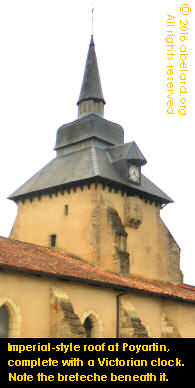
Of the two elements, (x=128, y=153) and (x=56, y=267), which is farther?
(x=128, y=153)

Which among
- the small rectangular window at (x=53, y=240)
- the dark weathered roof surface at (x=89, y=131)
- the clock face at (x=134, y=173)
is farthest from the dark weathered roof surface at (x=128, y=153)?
the small rectangular window at (x=53, y=240)

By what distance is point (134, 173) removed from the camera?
3712cm

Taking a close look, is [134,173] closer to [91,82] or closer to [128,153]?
[128,153]

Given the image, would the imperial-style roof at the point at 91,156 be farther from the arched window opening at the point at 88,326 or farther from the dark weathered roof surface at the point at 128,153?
the arched window opening at the point at 88,326

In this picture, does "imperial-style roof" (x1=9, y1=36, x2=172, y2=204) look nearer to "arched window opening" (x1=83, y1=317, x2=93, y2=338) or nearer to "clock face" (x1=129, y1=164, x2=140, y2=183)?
"clock face" (x1=129, y1=164, x2=140, y2=183)

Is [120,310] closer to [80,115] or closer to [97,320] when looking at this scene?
[97,320]

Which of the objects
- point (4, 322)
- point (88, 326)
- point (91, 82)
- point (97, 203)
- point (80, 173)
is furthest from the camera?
point (91, 82)

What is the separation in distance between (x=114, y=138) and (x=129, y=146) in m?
2.69

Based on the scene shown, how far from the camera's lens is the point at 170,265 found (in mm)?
38906

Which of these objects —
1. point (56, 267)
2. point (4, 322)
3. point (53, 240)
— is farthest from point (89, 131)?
point (4, 322)
